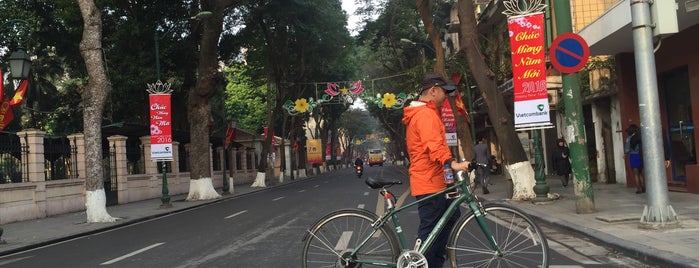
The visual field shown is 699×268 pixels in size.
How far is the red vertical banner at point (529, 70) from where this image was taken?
1249cm

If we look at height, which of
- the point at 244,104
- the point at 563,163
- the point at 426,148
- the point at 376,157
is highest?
the point at 244,104

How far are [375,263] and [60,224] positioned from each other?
44.6 feet

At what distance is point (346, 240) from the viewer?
5.04m

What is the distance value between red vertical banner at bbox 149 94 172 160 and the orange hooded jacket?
55.6ft

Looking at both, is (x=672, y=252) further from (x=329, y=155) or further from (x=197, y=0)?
(x=329, y=155)

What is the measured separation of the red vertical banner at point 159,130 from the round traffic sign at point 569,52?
1470cm

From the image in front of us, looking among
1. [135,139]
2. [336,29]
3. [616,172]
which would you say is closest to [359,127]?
[336,29]

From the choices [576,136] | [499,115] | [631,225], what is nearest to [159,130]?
[499,115]

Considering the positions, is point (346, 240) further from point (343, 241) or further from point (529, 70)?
point (529, 70)

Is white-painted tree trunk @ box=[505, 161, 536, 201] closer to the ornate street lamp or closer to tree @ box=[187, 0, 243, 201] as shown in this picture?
the ornate street lamp

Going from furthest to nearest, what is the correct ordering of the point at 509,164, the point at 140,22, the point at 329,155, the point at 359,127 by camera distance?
1. the point at 359,127
2. the point at 329,155
3. the point at 140,22
4. the point at 509,164

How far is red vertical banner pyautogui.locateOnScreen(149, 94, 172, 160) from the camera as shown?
66.7ft

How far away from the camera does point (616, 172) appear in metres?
18.9

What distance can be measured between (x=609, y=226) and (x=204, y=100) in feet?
59.4
